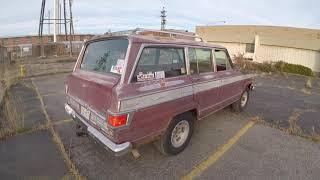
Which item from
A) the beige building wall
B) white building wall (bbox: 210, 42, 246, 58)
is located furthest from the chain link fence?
the beige building wall

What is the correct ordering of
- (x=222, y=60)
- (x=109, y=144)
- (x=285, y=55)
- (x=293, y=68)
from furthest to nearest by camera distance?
1. (x=285, y=55)
2. (x=293, y=68)
3. (x=222, y=60)
4. (x=109, y=144)

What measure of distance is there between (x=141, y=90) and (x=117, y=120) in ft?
1.76

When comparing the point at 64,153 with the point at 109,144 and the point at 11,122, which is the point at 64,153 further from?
the point at 11,122

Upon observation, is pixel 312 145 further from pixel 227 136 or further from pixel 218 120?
pixel 218 120

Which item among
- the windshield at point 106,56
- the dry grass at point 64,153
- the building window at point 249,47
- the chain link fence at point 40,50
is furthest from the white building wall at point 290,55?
the dry grass at point 64,153

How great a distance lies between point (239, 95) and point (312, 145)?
6.77 feet

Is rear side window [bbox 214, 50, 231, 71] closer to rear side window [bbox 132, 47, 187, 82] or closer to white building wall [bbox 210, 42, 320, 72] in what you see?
rear side window [bbox 132, 47, 187, 82]

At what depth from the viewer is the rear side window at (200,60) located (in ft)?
14.3

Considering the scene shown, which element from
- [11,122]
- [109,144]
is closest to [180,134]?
[109,144]

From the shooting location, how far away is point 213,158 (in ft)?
14.1

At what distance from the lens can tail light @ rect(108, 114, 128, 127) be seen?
3141mm

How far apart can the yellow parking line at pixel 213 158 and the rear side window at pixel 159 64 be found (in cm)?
158

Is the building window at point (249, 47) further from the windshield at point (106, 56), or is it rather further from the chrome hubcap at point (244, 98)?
the windshield at point (106, 56)

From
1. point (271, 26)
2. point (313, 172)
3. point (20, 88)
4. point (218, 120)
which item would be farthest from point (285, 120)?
point (271, 26)
